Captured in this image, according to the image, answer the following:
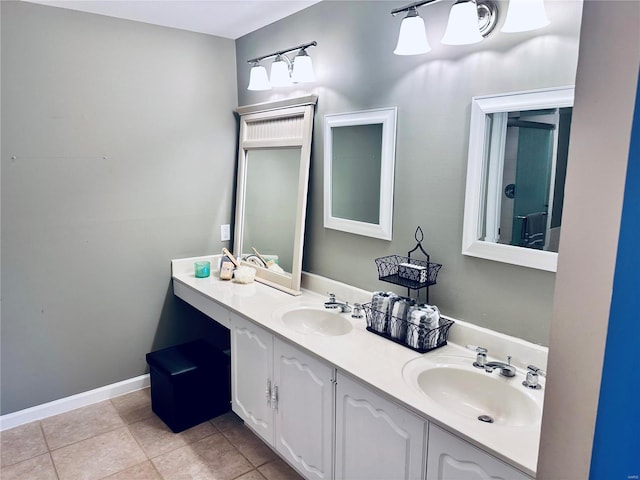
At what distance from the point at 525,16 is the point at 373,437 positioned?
159 cm

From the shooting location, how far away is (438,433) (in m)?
1.38

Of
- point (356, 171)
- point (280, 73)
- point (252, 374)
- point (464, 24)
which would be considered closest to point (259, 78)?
point (280, 73)

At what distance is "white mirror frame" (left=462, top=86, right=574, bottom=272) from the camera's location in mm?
1573

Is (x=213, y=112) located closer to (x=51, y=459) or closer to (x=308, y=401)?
(x=308, y=401)

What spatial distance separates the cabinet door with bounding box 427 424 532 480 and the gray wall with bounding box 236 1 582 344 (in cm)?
58

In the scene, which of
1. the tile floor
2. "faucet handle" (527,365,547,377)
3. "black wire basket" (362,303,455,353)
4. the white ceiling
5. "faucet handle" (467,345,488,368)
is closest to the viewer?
"faucet handle" (527,365,547,377)

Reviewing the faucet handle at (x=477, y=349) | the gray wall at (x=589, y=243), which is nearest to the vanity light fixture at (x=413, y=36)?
the faucet handle at (x=477, y=349)

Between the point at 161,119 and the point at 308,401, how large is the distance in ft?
6.80

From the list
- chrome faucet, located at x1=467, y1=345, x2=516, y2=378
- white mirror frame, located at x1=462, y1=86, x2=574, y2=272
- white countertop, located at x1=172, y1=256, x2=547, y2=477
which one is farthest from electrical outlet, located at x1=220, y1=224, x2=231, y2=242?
chrome faucet, located at x1=467, y1=345, x2=516, y2=378

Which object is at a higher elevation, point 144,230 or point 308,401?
point 144,230

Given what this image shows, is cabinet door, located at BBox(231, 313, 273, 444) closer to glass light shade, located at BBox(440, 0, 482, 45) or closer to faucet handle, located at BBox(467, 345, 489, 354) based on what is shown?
faucet handle, located at BBox(467, 345, 489, 354)

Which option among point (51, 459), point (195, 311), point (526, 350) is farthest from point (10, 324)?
point (526, 350)

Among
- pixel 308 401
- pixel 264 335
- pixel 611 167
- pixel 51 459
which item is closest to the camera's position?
pixel 611 167

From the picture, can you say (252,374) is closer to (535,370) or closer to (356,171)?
(356,171)
